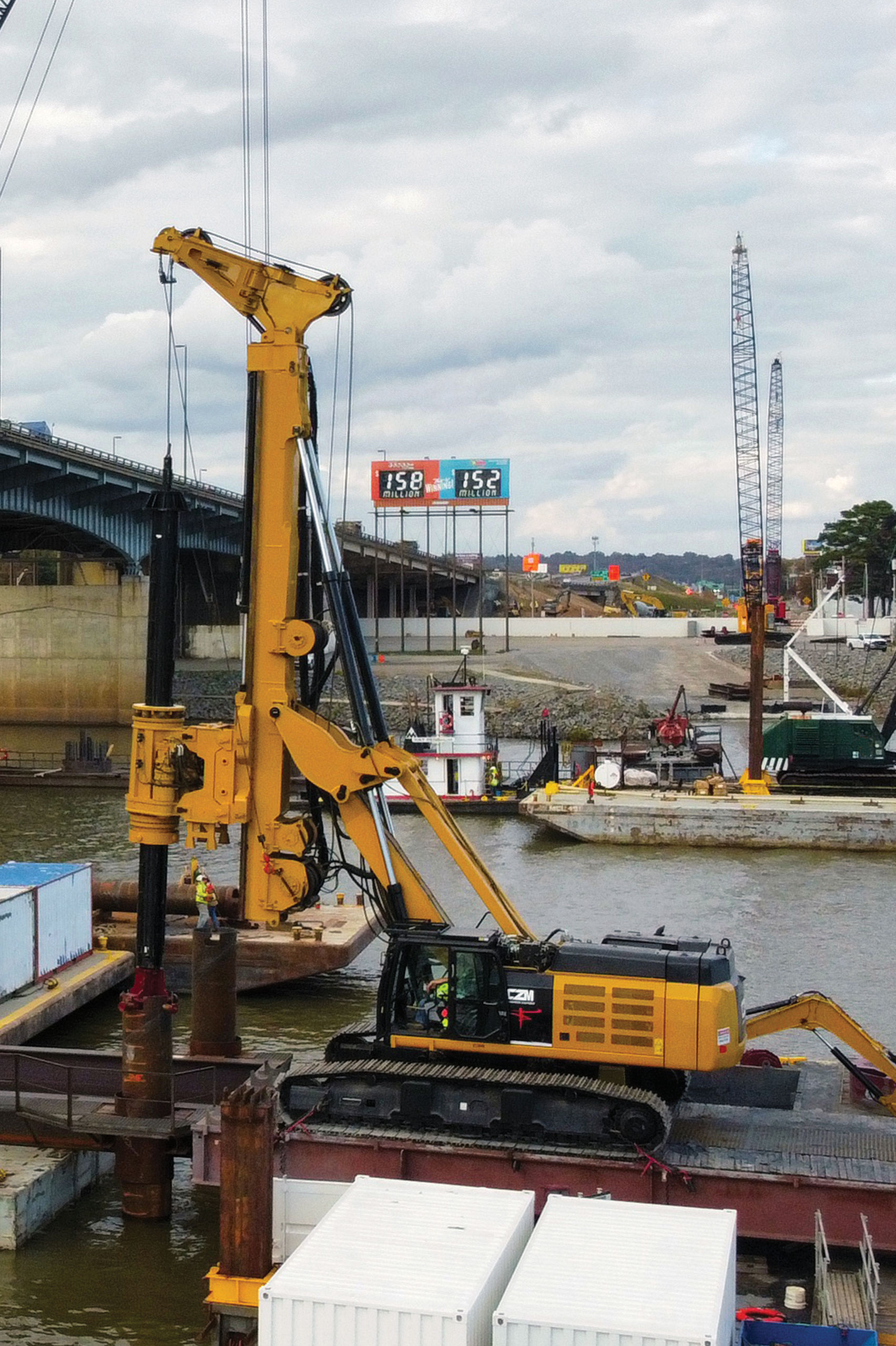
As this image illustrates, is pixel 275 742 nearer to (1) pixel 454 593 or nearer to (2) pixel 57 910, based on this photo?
(2) pixel 57 910

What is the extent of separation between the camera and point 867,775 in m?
50.9

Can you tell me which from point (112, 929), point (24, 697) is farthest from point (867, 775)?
point (24, 697)

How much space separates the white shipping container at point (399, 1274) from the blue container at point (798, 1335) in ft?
6.42

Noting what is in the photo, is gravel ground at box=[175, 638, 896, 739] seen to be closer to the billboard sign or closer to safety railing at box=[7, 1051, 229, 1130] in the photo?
the billboard sign

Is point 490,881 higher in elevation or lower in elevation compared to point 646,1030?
higher

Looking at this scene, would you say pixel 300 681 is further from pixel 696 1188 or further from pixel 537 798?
pixel 537 798

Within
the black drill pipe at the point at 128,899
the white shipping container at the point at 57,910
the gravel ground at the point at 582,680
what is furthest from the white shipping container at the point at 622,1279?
the gravel ground at the point at 582,680

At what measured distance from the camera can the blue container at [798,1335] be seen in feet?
38.5

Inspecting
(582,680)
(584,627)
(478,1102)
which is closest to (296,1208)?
(478,1102)

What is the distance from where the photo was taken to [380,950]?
96.6ft

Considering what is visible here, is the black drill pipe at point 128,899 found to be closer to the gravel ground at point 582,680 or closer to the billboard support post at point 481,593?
the gravel ground at point 582,680

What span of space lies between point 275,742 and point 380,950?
13297mm

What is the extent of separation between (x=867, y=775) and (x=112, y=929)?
31662 millimetres

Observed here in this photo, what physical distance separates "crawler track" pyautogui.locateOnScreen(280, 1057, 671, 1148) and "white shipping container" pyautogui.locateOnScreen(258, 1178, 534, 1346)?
99.1 inches
